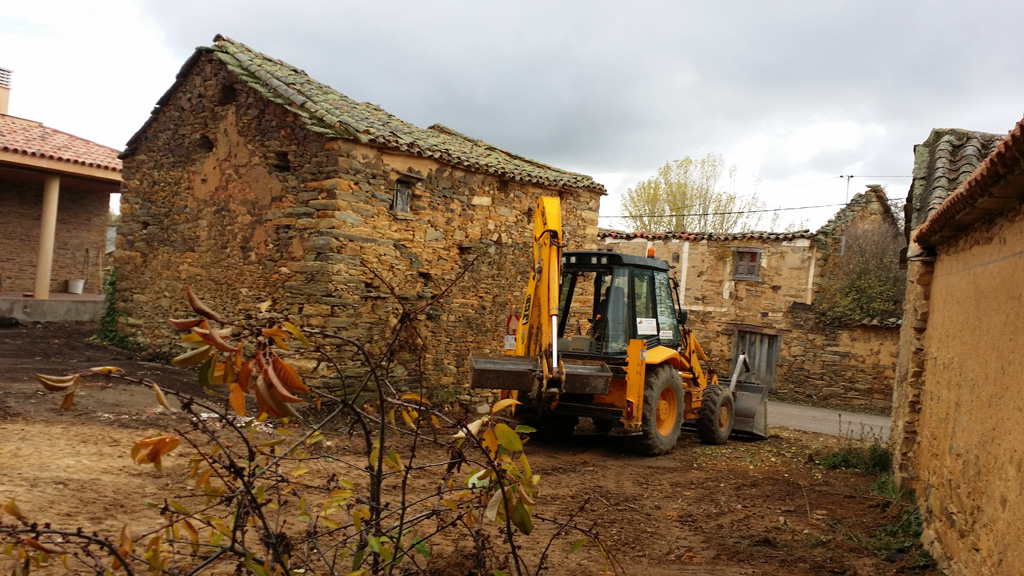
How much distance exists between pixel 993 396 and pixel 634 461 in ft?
14.5

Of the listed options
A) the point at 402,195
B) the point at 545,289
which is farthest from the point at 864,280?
the point at 545,289

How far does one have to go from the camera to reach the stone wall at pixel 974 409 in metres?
3.76

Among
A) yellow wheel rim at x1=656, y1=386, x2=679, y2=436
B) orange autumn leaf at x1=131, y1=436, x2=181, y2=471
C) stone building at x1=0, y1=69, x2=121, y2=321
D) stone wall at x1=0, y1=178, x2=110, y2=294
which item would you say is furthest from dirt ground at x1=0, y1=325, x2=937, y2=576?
stone wall at x1=0, y1=178, x2=110, y2=294

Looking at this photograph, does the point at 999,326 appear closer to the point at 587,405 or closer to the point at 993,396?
the point at 993,396

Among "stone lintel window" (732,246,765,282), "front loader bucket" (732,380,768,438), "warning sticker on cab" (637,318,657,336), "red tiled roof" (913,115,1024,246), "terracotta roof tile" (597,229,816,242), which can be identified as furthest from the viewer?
"stone lintel window" (732,246,765,282)

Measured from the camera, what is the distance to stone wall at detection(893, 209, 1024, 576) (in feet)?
12.3

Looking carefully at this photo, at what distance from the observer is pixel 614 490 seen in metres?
6.79

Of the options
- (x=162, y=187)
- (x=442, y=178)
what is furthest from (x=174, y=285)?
(x=442, y=178)

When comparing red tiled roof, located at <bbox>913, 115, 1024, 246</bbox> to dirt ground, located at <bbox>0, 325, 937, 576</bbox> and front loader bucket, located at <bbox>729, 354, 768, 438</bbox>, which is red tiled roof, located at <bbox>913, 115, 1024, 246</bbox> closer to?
dirt ground, located at <bbox>0, 325, 937, 576</bbox>

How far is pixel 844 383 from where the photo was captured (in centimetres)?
1700

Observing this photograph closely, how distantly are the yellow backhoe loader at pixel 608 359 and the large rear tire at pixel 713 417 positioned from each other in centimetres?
1

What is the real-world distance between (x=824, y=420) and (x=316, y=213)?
413 inches

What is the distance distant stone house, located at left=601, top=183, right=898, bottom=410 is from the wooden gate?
0.02 metres

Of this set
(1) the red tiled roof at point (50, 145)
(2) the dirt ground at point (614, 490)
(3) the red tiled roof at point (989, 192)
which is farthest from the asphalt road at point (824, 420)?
(1) the red tiled roof at point (50, 145)
